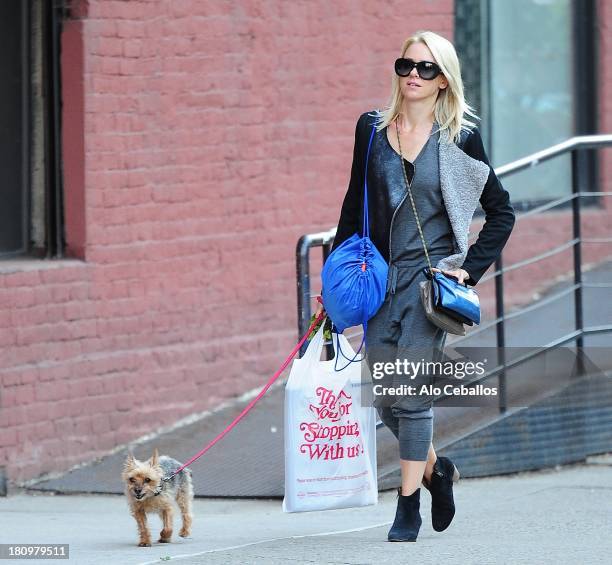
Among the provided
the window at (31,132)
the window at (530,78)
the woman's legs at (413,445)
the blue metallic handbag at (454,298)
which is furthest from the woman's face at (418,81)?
the window at (530,78)

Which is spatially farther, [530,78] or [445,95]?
[530,78]

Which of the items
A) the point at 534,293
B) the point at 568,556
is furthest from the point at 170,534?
the point at 534,293

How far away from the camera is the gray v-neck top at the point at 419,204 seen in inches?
217

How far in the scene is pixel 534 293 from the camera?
394 inches

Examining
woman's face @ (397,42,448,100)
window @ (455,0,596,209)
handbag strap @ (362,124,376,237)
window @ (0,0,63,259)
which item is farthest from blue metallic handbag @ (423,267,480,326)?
window @ (455,0,596,209)

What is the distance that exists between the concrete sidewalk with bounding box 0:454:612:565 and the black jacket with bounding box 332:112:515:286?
1.07 meters

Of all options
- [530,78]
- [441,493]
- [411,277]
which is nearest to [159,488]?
[441,493]

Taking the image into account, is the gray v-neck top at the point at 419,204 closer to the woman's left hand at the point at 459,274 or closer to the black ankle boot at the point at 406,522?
the woman's left hand at the point at 459,274

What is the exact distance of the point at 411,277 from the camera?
5.52 metres

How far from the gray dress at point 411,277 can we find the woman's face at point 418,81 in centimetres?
15

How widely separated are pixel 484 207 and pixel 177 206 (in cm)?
282

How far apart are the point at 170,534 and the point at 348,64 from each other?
3.96 metres

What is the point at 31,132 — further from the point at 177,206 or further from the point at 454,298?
the point at 454,298

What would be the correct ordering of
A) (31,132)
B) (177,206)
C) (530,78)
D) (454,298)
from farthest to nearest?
(530,78)
(177,206)
(31,132)
(454,298)
